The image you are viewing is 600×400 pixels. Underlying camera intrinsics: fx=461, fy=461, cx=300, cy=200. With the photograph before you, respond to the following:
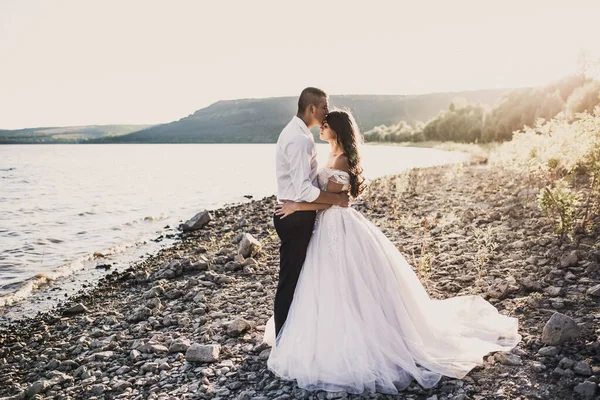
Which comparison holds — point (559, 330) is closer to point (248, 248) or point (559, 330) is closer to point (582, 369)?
point (582, 369)

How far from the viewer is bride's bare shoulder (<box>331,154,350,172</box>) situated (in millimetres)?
5586

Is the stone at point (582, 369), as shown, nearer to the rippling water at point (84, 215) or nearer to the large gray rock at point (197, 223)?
the rippling water at point (84, 215)

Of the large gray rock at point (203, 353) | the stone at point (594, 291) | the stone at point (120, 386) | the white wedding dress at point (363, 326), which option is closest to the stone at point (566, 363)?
the white wedding dress at point (363, 326)

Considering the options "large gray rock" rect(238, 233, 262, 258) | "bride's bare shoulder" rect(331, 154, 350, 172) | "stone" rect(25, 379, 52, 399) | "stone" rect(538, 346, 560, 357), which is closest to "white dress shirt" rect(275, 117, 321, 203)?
"bride's bare shoulder" rect(331, 154, 350, 172)

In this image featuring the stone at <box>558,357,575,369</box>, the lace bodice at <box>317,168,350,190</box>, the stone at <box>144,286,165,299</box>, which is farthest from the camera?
the stone at <box>144,286,165,299</box>

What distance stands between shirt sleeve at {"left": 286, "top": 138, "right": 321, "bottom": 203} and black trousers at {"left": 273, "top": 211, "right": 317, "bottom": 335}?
412mm

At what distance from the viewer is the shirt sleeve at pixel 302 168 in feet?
17.1

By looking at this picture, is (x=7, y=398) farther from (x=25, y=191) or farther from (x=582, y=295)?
(x=25, y=191)

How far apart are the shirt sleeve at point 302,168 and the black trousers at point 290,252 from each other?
412mm

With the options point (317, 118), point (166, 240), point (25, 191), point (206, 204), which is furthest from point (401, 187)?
point (25, 191)

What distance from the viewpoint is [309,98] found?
17.8ft

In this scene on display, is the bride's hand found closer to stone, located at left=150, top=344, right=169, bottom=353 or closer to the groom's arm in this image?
the groom's arm

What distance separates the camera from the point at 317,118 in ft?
18.1

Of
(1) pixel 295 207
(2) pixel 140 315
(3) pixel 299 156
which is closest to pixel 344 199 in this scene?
(1) pixel 295 207
